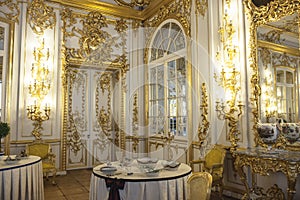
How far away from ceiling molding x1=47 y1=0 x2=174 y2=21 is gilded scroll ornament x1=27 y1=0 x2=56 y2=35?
0.91 feet

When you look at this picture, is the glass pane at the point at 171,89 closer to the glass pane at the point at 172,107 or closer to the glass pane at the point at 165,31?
the glass pane at the point at 172,107

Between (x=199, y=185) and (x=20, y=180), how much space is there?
7.27 ft

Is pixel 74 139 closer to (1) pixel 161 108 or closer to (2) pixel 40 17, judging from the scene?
(1) pixel 161 108

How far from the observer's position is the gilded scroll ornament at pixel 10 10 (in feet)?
17.0

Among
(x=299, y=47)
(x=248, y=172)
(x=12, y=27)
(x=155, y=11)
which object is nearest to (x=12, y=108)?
(x=12, y=27)

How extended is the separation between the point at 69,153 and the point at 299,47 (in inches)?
200

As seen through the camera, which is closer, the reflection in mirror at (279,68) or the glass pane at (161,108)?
the reflection in mirror at (279,68)

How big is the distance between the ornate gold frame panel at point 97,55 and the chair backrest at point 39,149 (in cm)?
59

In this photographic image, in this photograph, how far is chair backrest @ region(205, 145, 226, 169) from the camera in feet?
12.8

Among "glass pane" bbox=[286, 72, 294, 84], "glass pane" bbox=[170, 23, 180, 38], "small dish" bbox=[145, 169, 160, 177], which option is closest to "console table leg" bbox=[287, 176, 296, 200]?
"glass pane" bbox=[286, 72, 294, 84]

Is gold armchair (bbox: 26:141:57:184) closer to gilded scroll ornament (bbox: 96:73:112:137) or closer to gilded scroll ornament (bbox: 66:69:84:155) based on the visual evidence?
gilded scroll ornament (bbox: 66:69:84:155)

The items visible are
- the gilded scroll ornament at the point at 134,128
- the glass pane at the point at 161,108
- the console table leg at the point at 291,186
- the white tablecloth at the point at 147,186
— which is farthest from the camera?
the gilded scroll ornament at the point at 134,128

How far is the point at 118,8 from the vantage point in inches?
252

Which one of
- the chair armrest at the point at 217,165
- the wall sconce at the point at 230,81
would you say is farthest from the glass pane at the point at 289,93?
the chair armrest at the point at 217,165
